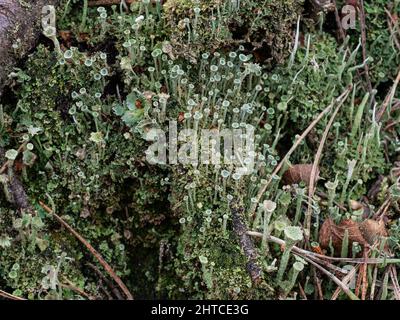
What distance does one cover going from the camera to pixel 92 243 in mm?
2531

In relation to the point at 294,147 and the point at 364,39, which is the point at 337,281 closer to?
the point at 294,147

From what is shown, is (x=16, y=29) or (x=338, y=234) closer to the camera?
(x=338, y=234)

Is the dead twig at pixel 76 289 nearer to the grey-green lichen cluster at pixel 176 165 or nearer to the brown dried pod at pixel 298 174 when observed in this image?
the grey-green lichen cluster at pixel 176 165

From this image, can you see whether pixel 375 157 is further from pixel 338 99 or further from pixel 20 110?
pixel 20 110

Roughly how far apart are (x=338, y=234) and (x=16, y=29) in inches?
67.4

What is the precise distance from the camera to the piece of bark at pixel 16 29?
251cm

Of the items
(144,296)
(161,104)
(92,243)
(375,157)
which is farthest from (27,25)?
(375,157)

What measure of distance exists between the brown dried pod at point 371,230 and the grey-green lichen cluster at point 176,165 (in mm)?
51

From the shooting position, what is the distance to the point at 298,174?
2615mm

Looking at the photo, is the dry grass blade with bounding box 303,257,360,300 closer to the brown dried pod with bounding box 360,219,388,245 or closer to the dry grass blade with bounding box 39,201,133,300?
the brown dried pod with bounding box 360,219,388,245

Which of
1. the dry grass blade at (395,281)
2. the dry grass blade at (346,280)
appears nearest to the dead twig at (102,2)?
the dry grass blade at (346,280)

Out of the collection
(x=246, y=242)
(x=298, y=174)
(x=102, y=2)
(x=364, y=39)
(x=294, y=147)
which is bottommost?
(x=246, y=242)

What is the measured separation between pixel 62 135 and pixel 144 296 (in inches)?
32.3

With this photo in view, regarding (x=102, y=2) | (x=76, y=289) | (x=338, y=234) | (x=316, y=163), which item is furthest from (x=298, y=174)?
(x=102, y=2)
